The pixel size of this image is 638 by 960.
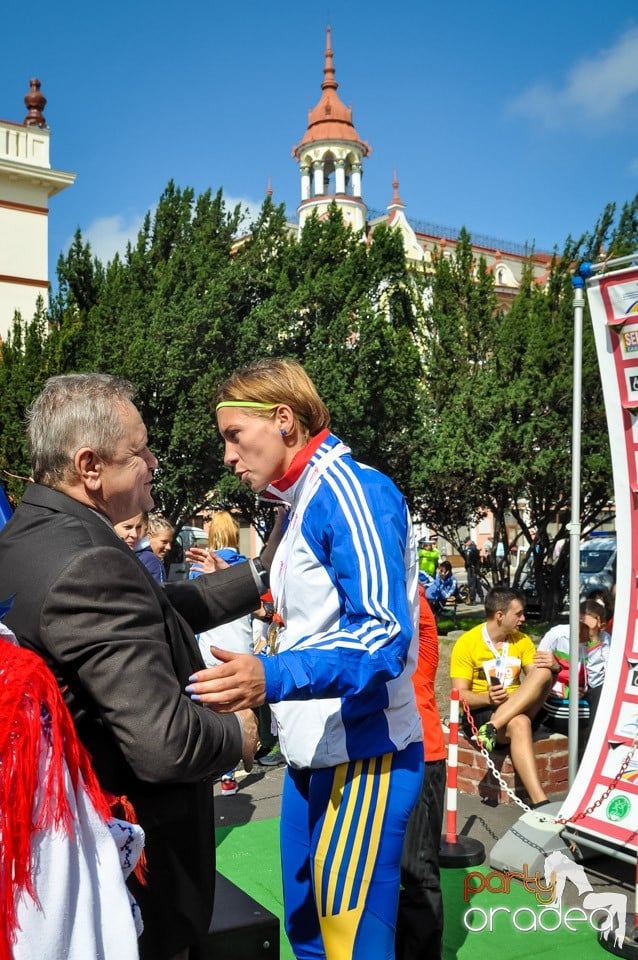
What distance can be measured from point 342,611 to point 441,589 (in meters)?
19.2

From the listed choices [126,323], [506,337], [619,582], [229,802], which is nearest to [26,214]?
[126,323]

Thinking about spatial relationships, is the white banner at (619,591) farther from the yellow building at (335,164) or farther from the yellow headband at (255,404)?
the yellow building at (335,164)

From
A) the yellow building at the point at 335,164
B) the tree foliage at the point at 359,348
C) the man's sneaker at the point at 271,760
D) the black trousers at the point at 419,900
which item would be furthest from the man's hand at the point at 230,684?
the yellow building at the point at 335,164

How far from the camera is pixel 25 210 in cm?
2169

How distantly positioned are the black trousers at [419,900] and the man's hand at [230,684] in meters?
1.57

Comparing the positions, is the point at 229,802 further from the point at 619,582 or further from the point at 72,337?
the point at 72,337

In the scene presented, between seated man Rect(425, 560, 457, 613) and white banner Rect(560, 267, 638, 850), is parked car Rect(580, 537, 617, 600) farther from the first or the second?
white banner Rect(560, 267, 638, 850)

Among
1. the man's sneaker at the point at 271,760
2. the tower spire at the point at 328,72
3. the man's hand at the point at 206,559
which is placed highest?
the tower spire at the point at 328,72

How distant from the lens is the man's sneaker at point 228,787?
6355mm

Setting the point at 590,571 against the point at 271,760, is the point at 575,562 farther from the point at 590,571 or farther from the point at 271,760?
the point at 590,571

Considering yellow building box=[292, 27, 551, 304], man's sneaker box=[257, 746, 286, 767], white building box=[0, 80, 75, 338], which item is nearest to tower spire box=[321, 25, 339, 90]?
yellow building box=[292, 27, 551, 304]

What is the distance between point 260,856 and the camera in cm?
498

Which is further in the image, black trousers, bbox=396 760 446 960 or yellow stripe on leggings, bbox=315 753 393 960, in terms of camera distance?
black trousers, bbox=396 760 446 960

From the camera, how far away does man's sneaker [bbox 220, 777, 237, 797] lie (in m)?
6.36
